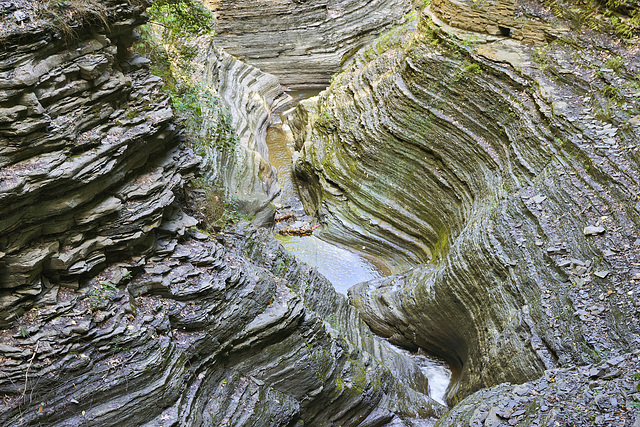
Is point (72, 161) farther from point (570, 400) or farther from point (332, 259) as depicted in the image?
point (332, 259)

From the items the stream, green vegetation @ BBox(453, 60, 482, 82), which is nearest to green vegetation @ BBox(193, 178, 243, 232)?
the stream

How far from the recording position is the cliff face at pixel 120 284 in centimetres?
539

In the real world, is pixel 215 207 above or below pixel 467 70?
below

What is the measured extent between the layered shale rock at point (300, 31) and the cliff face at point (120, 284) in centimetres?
1764

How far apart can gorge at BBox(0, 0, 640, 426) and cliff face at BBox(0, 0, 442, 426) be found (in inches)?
1.2

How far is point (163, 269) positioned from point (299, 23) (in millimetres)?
20855

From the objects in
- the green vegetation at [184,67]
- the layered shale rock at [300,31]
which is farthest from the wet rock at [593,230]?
the layered shale rock at [300,31]

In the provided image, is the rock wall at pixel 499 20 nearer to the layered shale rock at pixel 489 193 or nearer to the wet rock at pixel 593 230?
the layered shale rock at pixel 489 193

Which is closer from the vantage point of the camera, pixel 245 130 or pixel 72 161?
pixel 72 161

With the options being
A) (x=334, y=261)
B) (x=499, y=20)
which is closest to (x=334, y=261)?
(x=334, y=261)

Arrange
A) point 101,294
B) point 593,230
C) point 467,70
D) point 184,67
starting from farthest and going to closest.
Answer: point 184,67, point 467,70, point 593,230, point 101,294

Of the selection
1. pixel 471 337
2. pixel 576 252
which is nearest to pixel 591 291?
pixel 576 252

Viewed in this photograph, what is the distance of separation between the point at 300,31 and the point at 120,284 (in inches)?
837

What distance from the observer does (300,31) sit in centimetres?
2444
